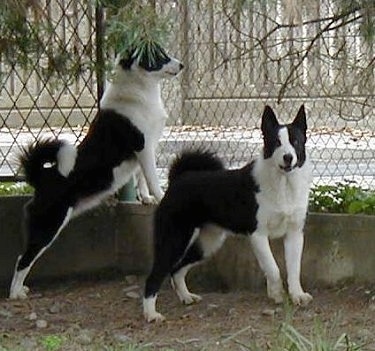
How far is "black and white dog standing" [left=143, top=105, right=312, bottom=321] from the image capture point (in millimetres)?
5551

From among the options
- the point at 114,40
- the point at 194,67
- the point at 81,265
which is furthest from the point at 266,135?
the point at 194,67

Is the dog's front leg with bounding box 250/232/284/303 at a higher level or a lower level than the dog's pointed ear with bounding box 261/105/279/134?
lower

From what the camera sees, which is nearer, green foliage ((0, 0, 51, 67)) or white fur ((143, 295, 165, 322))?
green foliage ((0, 0, 51, 67))

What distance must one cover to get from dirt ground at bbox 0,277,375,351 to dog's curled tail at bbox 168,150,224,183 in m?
0.69

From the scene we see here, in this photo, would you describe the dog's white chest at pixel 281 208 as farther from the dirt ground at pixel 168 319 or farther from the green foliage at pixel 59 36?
the green foliage at pixel 59 36

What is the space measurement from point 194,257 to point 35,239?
0.98m

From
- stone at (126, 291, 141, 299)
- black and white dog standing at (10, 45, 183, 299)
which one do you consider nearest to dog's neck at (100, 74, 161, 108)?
black and white dog standing at (10, 45, 183, 299)

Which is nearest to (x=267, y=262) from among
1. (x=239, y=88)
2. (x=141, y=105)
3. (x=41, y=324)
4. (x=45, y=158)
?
(x=41, y=324)

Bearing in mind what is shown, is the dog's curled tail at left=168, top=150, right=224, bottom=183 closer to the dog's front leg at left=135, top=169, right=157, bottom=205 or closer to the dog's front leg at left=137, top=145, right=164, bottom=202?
the dog's front leg at left=137, top=145, right=164, bottom=202

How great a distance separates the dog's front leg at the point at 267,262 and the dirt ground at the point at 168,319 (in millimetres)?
109

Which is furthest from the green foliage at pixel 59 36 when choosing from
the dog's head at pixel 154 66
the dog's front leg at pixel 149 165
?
the dog's front leg at pixel 149 165

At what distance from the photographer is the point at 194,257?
5.91 m

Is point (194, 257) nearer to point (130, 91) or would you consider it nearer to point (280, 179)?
point (280, 179)

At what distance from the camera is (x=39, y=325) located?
548cm
